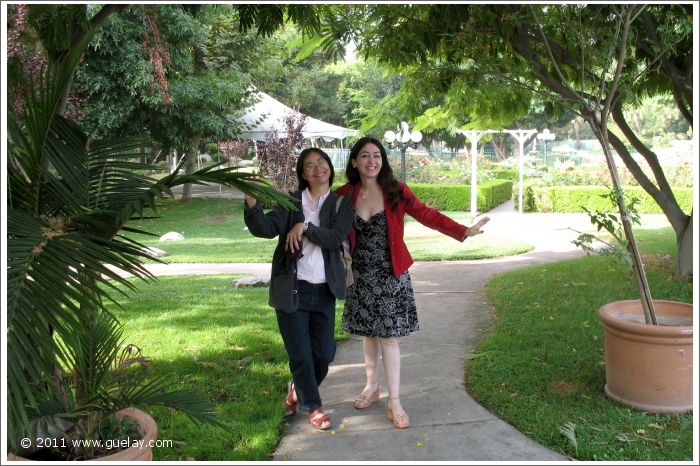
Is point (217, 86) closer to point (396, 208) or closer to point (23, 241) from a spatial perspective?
point (396, 208)

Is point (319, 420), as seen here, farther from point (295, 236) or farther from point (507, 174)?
point (507, 174)

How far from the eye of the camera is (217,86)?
18594mm

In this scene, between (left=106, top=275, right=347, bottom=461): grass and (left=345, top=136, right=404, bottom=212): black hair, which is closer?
(left=106, top=275, right=347, bottom=461): grass

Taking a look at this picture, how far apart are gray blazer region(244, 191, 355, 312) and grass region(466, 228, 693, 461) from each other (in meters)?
1.44

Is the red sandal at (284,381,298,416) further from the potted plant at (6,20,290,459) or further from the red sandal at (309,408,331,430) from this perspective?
the potted plant at (6,20,290,459)

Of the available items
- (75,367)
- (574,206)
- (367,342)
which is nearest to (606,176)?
(574,206)

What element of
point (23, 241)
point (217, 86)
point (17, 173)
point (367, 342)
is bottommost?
point (367, 342)

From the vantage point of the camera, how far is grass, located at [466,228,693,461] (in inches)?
147

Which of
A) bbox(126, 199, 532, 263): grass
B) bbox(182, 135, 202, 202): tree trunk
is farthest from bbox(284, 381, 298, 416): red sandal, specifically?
bbox(182, 135, 202, 202): tree trunk

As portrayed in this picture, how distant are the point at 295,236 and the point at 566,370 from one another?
2.50 meters

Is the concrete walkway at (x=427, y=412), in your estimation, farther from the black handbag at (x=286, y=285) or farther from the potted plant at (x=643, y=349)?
the potted plant at (x=643, y=349)

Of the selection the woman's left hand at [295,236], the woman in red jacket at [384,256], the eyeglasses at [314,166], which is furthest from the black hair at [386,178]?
the woman's left hand at [295,236]

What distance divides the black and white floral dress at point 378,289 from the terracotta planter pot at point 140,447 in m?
1.55

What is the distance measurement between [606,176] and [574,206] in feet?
11.8
